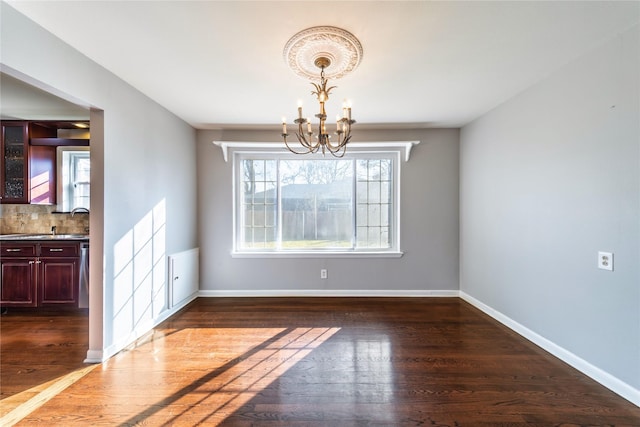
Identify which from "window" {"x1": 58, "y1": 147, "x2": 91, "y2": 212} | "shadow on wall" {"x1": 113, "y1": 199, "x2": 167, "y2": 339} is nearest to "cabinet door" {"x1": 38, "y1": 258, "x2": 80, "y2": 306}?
"window" {"x1": 58, "y1": 147, "x2": 91, "y2": 212}

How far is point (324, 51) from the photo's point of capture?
5.91 ft

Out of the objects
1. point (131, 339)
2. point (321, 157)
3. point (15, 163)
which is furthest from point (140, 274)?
point (321, 157)

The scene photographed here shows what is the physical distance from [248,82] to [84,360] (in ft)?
8.88

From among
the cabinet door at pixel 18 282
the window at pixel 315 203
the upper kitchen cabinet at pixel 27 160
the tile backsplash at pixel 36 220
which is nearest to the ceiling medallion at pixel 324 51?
the window at pixel 315 203

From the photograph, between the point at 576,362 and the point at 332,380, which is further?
the point at 576,362

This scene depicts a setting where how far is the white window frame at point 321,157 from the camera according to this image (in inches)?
146

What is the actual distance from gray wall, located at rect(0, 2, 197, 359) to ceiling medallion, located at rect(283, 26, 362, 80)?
5.07ft

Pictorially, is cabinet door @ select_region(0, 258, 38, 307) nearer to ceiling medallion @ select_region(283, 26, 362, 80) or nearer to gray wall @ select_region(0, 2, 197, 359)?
gray wall @ select_region(0, 2, 197, 359)

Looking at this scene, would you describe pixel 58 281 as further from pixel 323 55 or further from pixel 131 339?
pixel 323 55

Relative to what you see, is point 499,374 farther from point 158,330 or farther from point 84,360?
point 84,360

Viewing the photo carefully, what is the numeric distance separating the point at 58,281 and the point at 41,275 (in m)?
0.21

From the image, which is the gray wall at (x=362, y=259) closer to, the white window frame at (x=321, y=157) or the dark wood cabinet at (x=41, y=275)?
the white window frame at (x=321, y=157)

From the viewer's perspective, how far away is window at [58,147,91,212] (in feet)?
11.0

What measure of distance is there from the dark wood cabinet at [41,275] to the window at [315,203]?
1.88m
